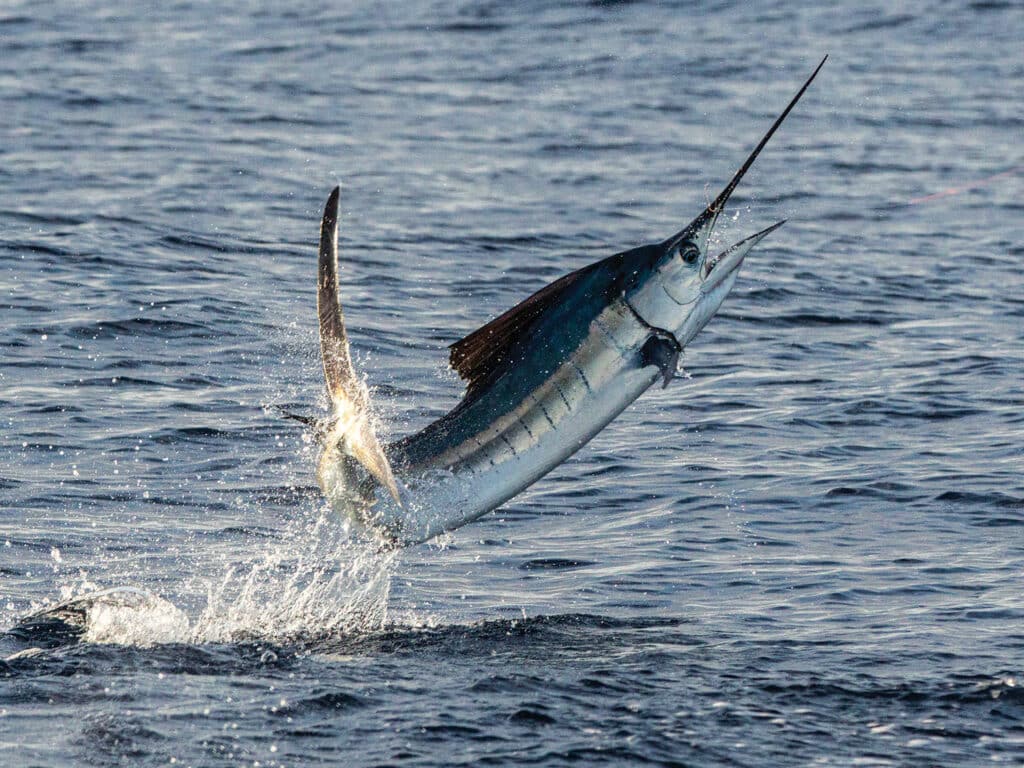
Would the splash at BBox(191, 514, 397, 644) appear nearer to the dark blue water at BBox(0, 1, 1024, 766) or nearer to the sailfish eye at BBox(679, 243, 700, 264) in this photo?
the dark blue water at BBox(0, 1, 1024, 766)

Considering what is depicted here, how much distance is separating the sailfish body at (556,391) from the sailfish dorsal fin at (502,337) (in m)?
0.01

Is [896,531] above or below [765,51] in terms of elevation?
below

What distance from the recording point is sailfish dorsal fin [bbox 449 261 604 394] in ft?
23.8

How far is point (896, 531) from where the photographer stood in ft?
35.3

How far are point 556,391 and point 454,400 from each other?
604 cm

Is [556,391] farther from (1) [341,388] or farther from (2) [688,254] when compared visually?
(1) [341,388]

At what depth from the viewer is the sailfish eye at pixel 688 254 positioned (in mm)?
7098

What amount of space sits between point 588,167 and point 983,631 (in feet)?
48.6

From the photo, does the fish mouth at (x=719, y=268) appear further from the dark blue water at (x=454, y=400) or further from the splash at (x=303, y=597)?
the splash at (x=303, y=597)

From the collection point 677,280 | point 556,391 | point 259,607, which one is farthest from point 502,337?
point 259,607

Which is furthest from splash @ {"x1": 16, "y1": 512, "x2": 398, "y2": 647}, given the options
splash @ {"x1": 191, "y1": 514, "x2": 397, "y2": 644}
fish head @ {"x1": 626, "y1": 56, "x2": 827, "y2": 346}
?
fish head @ {"x1": 626, "y1": 56, "x2": 827, "y2": 346}

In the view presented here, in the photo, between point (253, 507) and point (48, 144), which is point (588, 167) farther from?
point (253, 507)

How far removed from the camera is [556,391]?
23.4 feet

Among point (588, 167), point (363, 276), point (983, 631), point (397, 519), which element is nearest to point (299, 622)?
point (397, 519)
